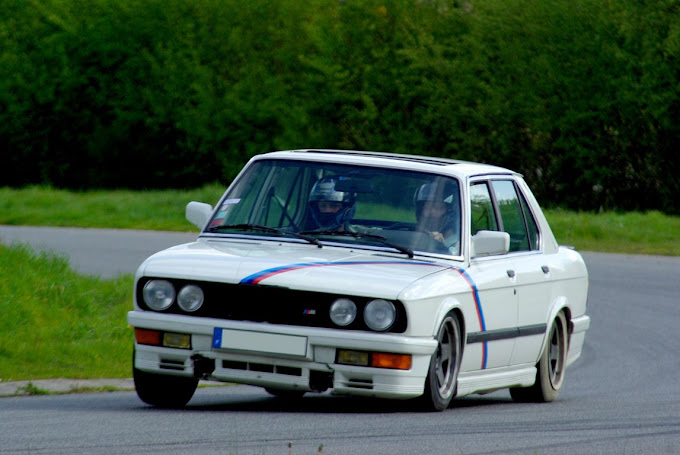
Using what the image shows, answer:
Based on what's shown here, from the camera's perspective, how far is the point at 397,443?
6.61m

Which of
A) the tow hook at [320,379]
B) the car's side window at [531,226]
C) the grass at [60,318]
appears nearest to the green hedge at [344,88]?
the grass at [60,318]

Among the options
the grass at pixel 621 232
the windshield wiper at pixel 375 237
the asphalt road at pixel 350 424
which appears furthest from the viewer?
the grass at pixel 621 232

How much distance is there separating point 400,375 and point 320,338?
46 cm

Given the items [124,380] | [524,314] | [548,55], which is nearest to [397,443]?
[524,314]

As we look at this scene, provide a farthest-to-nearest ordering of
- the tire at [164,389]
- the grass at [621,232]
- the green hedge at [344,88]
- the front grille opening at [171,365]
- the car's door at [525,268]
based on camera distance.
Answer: the green hedge at [344,88], the grass at [621,232], the car's door at [525,268], the tire at [164,389], the front grille opening at [171,365]

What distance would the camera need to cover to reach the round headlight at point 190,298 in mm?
7586

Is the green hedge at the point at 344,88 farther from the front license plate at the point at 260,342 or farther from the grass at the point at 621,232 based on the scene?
the front license plate at the point at 260,342

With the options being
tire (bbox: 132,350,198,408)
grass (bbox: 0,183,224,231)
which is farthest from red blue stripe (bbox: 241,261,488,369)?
grass (bbox: 0,183,224,231)

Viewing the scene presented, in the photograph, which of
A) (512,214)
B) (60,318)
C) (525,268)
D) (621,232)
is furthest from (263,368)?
(621,232)

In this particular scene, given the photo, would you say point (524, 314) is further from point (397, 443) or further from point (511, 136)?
point (511, 136)

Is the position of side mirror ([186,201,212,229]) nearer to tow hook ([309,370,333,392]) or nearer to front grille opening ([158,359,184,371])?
front grille opening ([158,359,184,371])

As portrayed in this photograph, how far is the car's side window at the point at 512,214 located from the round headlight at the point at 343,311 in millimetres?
2164

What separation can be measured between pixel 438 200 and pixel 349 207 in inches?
21.2

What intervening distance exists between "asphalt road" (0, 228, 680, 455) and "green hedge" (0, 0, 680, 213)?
18.5 m
